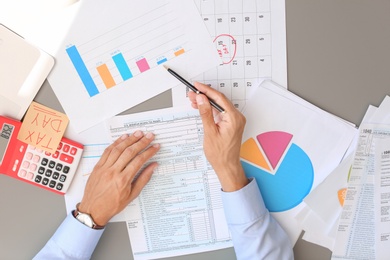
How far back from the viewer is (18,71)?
770 millimetres

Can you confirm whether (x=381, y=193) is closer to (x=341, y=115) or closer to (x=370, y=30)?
(x=341, y=115)

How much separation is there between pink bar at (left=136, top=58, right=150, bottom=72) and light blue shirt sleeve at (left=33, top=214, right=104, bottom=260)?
33cm

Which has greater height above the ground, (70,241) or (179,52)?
(179,52)

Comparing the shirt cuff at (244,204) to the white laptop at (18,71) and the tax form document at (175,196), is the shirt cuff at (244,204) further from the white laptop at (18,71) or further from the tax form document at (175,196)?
the white laptop at (18,71)

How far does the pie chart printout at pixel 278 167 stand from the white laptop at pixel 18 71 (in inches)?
17.3

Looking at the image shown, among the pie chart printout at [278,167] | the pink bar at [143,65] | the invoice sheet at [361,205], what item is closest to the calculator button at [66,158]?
the pink bar at [143,65]

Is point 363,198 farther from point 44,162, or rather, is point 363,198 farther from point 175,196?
point 44,162

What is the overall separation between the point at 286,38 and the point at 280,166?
0.27 metres

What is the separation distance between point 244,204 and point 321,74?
314mm

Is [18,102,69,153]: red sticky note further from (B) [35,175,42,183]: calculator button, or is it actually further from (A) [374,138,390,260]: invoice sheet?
(A) [374,138,390,260]: invoice sheet

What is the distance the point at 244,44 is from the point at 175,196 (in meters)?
0.35

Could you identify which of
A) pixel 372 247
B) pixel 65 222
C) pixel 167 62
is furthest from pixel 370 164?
pixel 65 222

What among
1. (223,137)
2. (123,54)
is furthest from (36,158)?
(223,137)

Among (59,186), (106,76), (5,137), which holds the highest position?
(106,76)
